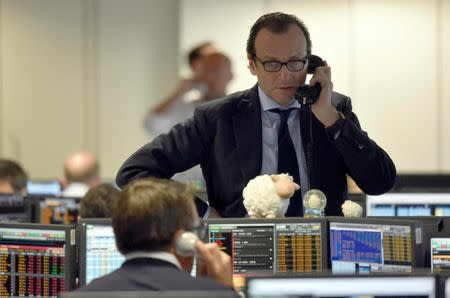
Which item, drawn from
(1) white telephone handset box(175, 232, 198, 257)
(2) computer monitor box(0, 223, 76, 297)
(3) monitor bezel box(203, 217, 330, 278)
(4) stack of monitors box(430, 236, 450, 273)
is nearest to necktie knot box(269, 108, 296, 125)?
(3) monitor bezel box(203, 217, 330, 278)

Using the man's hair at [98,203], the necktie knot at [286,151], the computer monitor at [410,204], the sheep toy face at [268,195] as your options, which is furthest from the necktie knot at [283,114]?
the computer monitor at [410,204]

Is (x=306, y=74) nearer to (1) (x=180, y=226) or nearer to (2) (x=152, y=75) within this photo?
(1) (x=180, y=226)

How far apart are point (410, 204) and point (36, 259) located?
252 centimetres

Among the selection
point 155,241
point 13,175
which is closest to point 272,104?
point 155,241

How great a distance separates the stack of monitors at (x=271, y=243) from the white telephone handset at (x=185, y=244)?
78 cm

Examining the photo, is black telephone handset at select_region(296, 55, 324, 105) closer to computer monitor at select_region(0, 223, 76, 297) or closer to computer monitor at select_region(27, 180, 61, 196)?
computer monitor at select_region(0, 223, 76, 297)

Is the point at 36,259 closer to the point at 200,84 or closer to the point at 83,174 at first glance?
the point at 200,84

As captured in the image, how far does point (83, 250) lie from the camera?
3744mm

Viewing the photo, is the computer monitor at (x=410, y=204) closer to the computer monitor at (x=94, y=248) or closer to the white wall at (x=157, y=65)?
the computer monitor at (x=94, y=248)

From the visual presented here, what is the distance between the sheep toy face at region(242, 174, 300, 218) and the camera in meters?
3.48

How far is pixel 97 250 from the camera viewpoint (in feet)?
12.3

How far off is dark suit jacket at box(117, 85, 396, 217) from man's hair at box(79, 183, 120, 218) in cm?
84

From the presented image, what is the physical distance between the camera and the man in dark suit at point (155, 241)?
263 cm

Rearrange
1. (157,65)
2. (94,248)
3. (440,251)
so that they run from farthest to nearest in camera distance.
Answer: (157,65) < (94,248) < (440,251)
